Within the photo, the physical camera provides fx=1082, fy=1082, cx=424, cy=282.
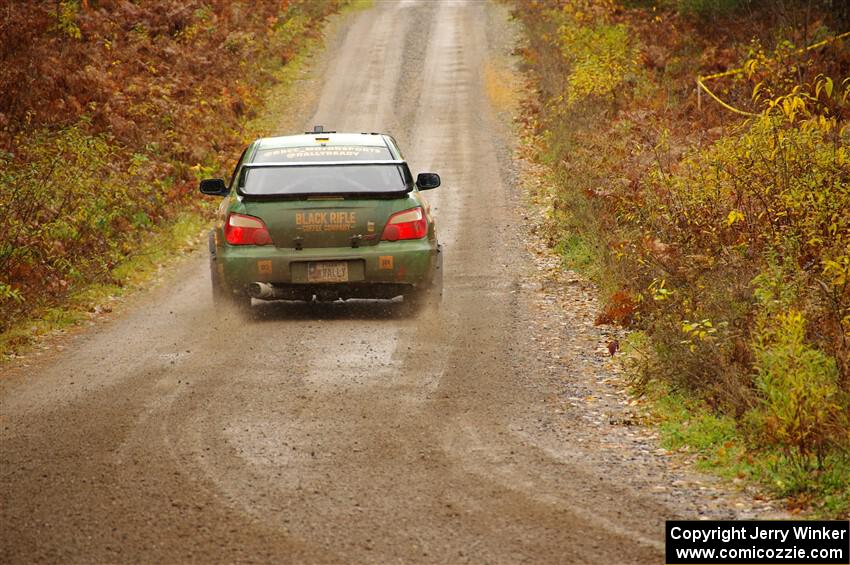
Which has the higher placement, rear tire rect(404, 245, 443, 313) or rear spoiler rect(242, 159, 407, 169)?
rear spoiler rect(242, 159, 407, 169)

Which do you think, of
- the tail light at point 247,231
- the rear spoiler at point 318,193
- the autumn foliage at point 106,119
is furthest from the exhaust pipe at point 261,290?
the autumn foliage at point 106,119

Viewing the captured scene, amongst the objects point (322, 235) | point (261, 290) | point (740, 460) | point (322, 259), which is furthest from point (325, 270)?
point (740, 460)

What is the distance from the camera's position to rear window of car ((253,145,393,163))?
11.0 meters

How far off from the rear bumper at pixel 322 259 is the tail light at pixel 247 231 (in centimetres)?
6

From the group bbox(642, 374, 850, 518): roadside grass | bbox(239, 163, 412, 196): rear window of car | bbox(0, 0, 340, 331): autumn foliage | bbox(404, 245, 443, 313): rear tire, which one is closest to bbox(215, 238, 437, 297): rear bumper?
bbox(404, 245, 443, 313): rear tire

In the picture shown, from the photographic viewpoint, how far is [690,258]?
959 centimetres

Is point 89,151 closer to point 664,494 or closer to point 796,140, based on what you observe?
point 796,140

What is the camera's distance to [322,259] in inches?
406

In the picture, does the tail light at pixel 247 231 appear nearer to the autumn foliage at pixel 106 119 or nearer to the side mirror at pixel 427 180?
the side mirror at pixel 427 180

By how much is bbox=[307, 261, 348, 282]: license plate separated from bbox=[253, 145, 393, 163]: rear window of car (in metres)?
1.20

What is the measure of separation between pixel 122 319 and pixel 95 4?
17.8 m

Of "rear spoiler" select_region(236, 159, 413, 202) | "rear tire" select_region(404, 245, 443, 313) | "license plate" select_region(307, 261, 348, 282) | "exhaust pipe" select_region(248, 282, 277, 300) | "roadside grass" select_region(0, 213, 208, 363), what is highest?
"rear spoiler" select_region(236, 159, 413, 202)

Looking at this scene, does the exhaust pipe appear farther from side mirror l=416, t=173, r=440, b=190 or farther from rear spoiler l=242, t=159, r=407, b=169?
side mirror l=416, t=173, r=440, b=190

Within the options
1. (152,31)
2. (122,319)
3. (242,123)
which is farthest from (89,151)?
(152,31)
